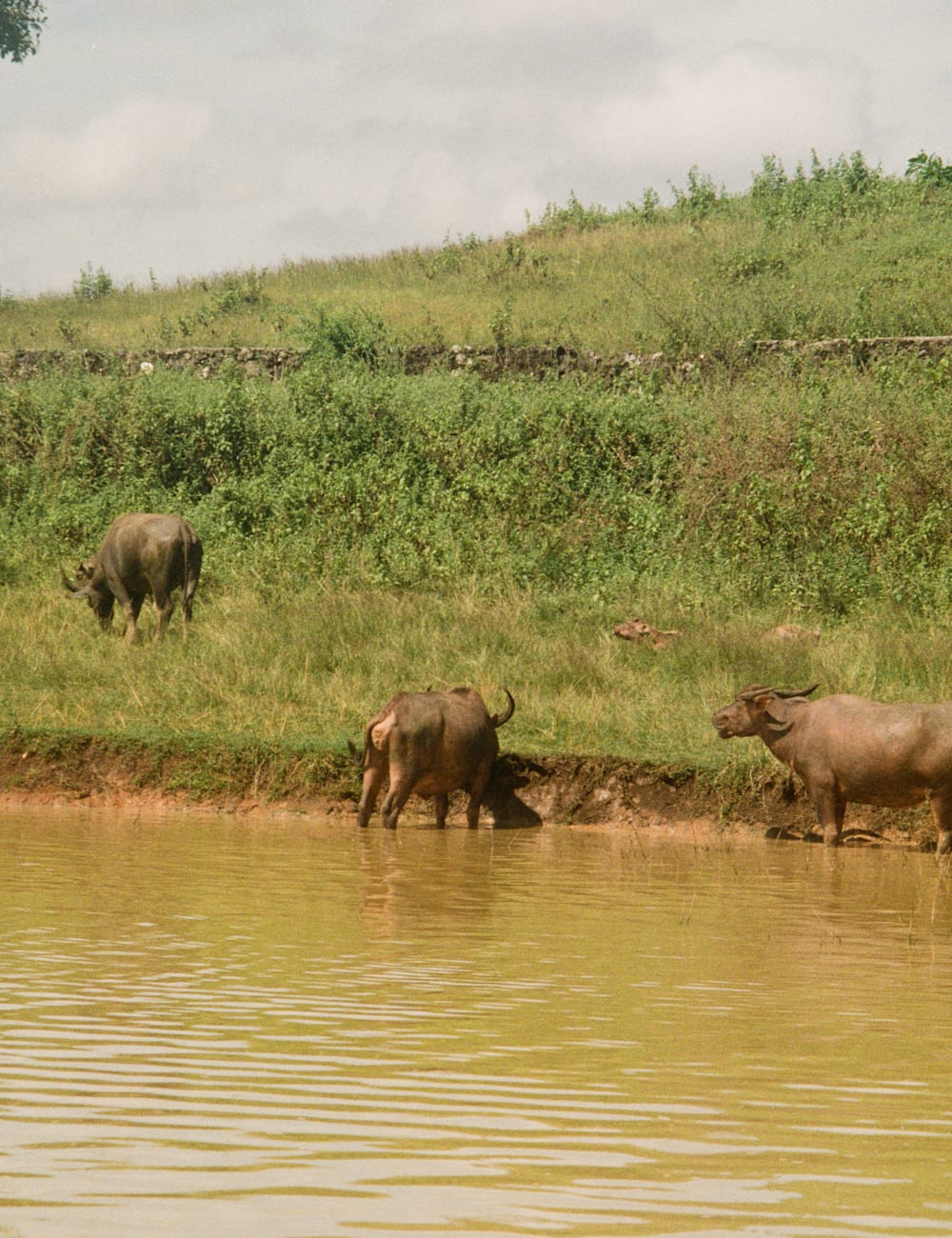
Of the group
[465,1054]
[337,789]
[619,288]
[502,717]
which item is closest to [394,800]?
[337,789]

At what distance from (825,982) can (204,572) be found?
46.2ft

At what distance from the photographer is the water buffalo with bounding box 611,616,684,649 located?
14922mm

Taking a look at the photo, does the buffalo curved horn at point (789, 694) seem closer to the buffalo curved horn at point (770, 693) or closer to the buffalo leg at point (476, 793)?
the buffalo curved horn at point (770, 693)

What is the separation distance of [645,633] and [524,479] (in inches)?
226

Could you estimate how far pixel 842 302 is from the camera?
25.8m

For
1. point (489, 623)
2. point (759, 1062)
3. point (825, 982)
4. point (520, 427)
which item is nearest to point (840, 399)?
point (520, 427)

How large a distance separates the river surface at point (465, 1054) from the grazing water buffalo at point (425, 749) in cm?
219

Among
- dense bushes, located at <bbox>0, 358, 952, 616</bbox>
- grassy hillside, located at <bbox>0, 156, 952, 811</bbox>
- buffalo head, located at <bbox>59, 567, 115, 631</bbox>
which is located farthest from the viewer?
dense bushes, located at <bbox>0, 358, 952, 616</bbox>

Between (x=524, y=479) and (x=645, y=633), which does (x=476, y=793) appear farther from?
(x=524, y=479)

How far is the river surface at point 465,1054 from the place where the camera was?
10.5 ft

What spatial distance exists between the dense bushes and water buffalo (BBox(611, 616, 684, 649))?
1.89 meters

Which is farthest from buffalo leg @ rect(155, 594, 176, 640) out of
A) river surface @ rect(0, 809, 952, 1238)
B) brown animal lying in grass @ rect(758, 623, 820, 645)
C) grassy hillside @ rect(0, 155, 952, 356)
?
grassy hillside @ rect(0, 155, 952, 356)

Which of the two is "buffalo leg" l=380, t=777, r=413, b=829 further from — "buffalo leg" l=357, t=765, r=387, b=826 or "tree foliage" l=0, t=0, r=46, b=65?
"tree foliage" l=0, t=0, r=46, b=65

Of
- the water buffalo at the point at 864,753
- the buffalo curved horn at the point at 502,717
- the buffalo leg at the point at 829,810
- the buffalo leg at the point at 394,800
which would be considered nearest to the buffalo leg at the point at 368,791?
the buffalo leg at the point at 394,800
